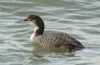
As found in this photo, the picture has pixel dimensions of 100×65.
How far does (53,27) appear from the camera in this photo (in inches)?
593

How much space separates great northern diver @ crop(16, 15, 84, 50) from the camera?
42.2 feet

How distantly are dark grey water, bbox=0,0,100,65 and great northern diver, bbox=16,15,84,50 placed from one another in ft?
0.81

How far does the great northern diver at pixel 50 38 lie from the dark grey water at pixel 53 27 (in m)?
0.25

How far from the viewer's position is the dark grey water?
1191cm

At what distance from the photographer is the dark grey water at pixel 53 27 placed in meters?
11.9

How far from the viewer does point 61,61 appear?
1171 cm

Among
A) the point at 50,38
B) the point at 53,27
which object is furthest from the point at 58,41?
the point at 53,27

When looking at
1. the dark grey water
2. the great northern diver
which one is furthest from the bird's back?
the dark grey water

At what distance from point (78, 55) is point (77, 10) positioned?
15.5 ft

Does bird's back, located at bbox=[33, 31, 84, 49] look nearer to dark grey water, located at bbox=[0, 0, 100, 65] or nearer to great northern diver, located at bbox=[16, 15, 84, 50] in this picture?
great northern diver, located at bbox=[16, 15, 84, 50]

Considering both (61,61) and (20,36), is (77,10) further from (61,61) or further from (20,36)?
(61,61)

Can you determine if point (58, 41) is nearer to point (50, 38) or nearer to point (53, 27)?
point (50, 38)

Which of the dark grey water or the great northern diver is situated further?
the great northern diver

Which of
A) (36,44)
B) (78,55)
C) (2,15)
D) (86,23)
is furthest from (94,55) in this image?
(2,15)
